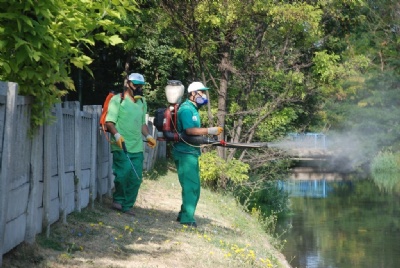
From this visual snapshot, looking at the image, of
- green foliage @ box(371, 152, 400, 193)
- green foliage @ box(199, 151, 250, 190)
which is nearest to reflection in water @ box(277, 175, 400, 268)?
green foliage @ box(199, 151, 250, 190)

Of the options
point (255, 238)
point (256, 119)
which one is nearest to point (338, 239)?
point (256, 119)

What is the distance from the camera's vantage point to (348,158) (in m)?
61.4

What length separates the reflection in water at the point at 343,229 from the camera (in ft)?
65.6

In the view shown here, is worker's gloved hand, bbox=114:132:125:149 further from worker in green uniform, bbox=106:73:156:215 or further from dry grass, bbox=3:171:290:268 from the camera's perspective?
dry grass, bbox=3:171:290:268

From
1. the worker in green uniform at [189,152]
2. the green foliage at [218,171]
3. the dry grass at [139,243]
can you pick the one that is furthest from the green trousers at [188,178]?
the green foliage at [218,171]

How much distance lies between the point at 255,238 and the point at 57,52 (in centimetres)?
768

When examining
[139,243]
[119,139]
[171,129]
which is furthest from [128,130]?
[139,243]

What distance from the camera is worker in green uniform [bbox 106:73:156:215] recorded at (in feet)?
38.8

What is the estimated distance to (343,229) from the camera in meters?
25.2

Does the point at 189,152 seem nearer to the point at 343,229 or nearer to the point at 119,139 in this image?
the point at 119,139

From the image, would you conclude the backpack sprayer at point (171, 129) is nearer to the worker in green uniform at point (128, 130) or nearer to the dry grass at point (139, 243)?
the worker in green uniform at point (128, 130)

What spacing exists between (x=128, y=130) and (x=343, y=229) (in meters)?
14.5

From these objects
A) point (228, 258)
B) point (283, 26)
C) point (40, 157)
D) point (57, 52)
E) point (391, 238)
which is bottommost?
point (391, 238)

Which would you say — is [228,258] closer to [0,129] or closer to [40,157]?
[40,157]
